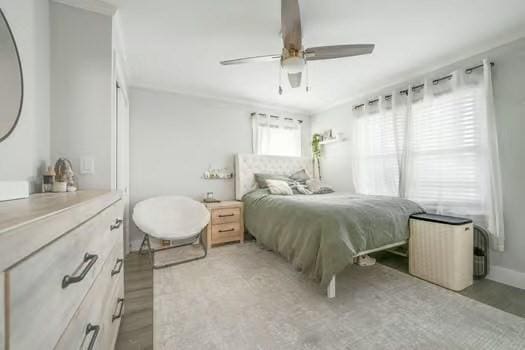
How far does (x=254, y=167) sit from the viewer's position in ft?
12.1

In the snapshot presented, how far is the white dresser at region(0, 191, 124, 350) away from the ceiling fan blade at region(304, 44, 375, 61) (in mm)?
1870

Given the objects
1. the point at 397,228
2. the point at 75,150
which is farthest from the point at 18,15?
the point at 397,228

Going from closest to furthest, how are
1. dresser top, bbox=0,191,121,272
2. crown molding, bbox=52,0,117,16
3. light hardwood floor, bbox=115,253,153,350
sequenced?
dresser top, bbox=0,191,121,272 < light hardwood floor, bbox=115,253,153,350 < crown molding, bbox=52,0,117,16

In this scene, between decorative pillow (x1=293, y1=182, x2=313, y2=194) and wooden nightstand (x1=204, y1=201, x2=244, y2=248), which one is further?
decorative pillow (x1=293, y1=182, x2=313, y2=194)

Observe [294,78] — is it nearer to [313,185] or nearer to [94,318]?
[313,185]

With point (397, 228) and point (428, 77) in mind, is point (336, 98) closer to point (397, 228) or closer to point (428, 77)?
point (428, 77)

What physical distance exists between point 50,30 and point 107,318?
2.01 meters

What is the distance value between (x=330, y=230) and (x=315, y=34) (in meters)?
1.88

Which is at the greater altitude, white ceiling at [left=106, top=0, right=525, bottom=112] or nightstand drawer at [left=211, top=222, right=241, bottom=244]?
white ceiling at [left=106, top=0, right=525, bottom=112]

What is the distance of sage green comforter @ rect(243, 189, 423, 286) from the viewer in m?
1.68

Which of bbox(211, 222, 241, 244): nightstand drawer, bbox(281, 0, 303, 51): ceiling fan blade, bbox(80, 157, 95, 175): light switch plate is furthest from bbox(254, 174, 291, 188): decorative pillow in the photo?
bbox(80, 157, 95, 175): light switch plate

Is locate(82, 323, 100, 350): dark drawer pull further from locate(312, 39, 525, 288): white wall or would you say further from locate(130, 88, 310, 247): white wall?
locate(312, 39, 525, 288): white wall

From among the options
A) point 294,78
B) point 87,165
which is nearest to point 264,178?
point 294,78

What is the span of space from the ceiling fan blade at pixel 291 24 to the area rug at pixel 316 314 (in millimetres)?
2113
